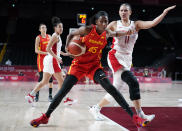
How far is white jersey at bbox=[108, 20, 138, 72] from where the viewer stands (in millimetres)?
3600

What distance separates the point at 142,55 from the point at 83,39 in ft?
61.0

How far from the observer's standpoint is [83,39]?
310 centimetres

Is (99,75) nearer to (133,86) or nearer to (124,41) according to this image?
(133,86)

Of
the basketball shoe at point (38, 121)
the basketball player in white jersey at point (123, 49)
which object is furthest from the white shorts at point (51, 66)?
the basketball shoe at point (38, 121)

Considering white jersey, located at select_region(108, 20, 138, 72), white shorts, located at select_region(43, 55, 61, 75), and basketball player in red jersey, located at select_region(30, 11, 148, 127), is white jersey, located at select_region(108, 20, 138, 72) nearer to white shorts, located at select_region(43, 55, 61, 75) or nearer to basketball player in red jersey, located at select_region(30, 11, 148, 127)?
basketball player in red jersey, located at select_region(30, 11, 148, 127)

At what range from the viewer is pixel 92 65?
3.31 m

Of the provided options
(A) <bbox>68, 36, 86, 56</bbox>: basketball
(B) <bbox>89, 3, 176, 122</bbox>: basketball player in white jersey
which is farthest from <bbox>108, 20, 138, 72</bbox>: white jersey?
(A) <bbox>68, 36, 86, 56</bbox>: basketball

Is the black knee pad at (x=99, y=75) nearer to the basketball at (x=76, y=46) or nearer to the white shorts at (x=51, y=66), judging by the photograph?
the basketball at (x=76, y=46)

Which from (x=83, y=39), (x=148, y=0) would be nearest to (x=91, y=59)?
(x=83, y=39)

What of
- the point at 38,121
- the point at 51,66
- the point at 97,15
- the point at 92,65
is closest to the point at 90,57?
the point at 92,65

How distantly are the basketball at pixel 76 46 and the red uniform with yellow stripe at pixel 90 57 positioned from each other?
0.05 metres

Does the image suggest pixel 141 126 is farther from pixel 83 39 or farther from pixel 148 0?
pixel 148 0

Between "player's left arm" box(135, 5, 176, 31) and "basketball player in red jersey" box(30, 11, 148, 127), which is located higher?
"player's left arm" box(135, 5, 176, 31)

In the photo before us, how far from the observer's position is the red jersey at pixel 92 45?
3.09 metres
